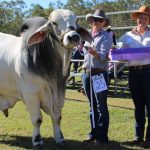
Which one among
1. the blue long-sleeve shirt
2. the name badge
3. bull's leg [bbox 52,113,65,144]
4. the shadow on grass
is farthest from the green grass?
the blue long-sleeve shirt

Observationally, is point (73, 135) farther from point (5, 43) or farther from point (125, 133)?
point (5, 43)

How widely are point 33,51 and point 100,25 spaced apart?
106cm

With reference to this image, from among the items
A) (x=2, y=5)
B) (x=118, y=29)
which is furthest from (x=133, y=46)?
(x=2, y=5)

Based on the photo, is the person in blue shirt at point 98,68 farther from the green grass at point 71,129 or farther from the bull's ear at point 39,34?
the bull's ear at point 39,34

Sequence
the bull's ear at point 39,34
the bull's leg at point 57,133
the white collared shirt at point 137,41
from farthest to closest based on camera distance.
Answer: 1. the bull's leg at point 57,133
2. the white collared shirt at point 137,41
3. the bull's ear at point 39,34

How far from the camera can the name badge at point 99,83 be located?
6.55m

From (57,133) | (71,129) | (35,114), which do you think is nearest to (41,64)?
(35,114)

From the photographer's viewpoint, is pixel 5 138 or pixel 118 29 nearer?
pixel 5 138

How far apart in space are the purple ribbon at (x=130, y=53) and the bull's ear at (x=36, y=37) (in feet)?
3.48

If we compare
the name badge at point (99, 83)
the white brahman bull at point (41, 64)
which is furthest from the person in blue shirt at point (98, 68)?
the white brahman bull at point (41, 64)

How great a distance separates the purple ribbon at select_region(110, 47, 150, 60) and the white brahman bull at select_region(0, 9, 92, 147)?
1.44ft

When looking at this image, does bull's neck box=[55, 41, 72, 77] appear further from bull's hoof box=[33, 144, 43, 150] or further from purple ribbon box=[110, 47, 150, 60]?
bull's hoof box=[33, 144, 43, 150]

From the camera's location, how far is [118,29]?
514 inches

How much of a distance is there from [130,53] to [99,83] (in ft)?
2.09
